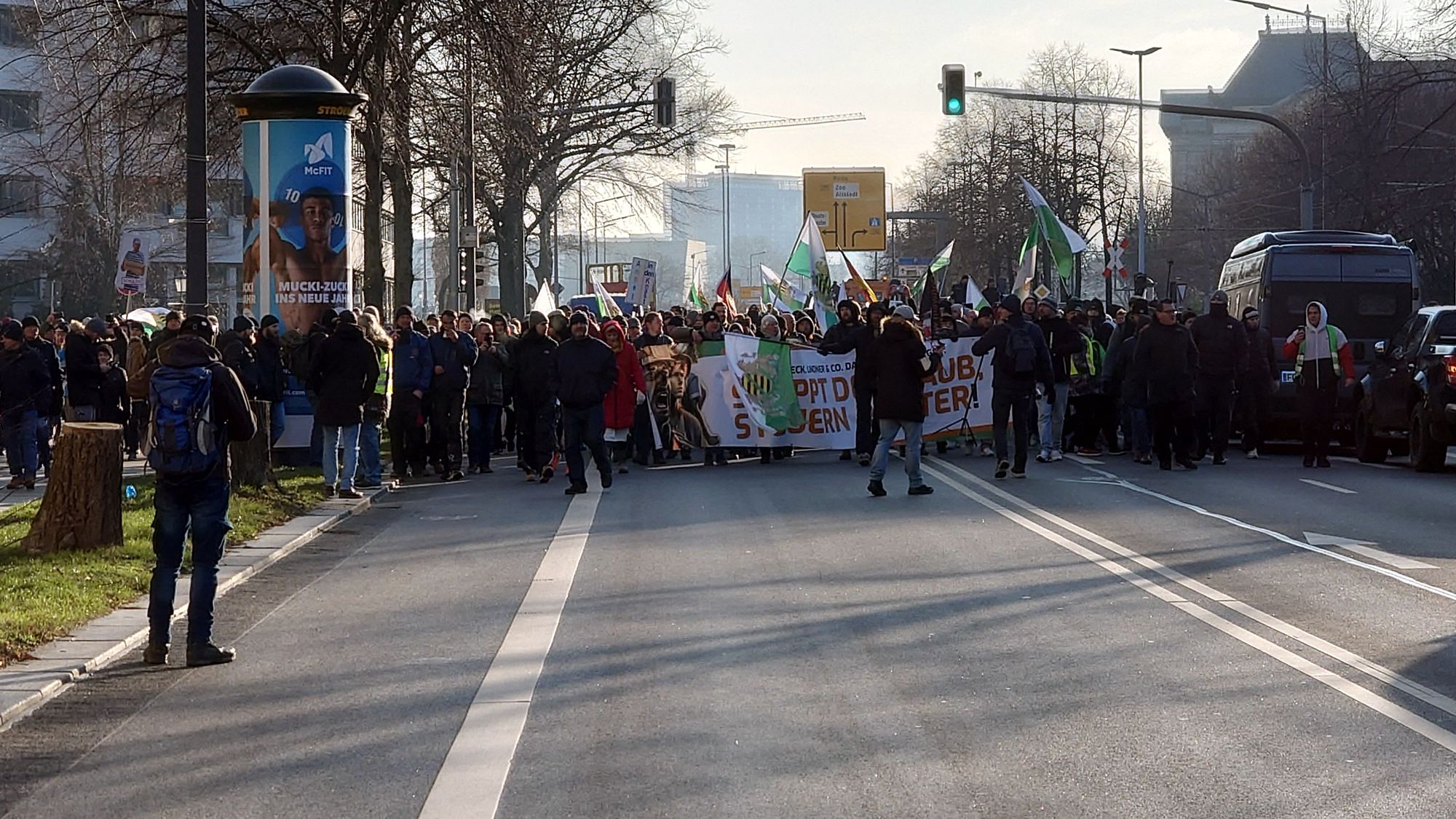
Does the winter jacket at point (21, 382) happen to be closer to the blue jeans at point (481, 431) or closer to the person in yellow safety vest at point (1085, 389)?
the blue jeans at point (481, 431)

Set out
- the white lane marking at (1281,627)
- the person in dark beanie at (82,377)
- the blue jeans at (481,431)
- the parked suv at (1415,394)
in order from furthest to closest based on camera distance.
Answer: the blue jeans at (481,431), the person in dark beanie at (82,377), the parked suv at (1415,394), the white lane marking at (1281,627)

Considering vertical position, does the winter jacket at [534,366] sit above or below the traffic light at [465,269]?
below

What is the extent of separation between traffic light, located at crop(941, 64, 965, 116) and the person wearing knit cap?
927 cm

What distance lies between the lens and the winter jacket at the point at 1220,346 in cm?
2100

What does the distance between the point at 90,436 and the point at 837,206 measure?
60.2 m

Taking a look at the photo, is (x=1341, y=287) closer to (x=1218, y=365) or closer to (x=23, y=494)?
(x=1218, y=365)

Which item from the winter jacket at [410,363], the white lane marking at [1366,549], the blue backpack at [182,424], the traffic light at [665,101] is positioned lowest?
the white lane marking at [1366,549]

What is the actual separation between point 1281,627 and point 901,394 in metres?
7.77

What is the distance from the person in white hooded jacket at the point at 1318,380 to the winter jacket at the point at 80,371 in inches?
508

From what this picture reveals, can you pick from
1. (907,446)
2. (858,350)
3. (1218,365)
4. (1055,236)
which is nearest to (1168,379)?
(1218,365)

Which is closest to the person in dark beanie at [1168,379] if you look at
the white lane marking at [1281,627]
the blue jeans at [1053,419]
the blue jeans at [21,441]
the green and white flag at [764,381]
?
the blue jeans at [1053,419]

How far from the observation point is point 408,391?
1989 centimetres

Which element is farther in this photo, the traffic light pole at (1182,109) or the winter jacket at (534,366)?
the traffic light pole at (1182,109)

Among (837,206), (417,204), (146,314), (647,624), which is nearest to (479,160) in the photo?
(146,314)
